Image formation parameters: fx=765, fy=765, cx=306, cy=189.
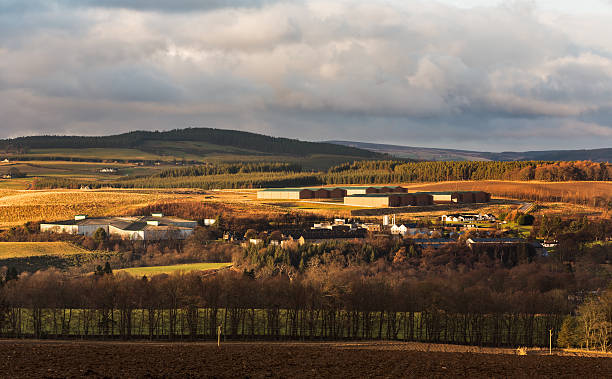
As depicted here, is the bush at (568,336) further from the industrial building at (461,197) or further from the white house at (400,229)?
the industrial building at (461,197)

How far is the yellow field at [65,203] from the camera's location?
157m

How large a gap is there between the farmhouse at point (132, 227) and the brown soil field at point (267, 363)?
87433 millimetres

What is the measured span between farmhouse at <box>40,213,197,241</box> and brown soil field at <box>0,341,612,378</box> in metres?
87.4

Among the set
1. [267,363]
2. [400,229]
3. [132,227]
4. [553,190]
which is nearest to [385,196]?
[553,190]

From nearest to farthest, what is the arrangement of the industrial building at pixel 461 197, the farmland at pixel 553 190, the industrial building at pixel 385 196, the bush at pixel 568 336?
the bush at pixel 568 336, the industrial building at pixel 385 196, the farmland at pixel 553 190, the industrial building at pixel 461 197

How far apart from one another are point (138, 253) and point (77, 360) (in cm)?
8131

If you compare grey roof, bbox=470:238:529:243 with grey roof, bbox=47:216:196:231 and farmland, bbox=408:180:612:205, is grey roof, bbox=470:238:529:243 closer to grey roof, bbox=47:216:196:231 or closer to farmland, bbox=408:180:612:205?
grey roof, bbox=47:216:196:231

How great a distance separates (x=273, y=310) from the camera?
71.3 metres

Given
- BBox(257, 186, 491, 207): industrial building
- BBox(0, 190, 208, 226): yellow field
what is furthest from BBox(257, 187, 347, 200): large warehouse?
BBox(0, 190, 208, 226): yellow field

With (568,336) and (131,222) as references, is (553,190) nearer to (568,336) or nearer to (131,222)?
(131,222)

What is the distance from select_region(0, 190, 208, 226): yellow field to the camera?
157m

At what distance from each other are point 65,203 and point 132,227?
132 feet

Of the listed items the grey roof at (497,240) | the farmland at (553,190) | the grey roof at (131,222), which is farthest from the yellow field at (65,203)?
the grey roof at (497,240)

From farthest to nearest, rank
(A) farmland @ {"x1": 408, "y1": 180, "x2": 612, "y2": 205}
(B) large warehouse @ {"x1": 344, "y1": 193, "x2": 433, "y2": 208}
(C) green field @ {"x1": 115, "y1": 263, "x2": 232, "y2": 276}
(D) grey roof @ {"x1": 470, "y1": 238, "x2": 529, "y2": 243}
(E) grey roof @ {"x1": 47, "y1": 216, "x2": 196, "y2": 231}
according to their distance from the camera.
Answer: (A) farmland @ {"x1": 408, "y1": 180, "x2": 612, "y2": 205}, (B) large warehouse @ {"x1": 344, "y1": 193, "x2": 433, "y2": 208}, (E) grey roof @ {"x1": 47, "y1": 216, "x2": 196, "y2": 231}, (D) grey roof @ {"x1": 470, "y1": 238, "x2": 529, "y2": 243}, (C) green field @ {"x1": 115, "y1": 263, "x2": 232, "y2": 276}
